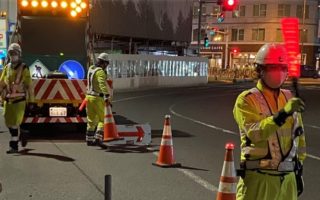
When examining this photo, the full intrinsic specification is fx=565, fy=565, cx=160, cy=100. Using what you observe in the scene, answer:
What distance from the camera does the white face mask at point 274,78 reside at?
12.6ft

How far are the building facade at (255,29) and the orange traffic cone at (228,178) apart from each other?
226 feet

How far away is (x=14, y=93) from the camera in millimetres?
9953

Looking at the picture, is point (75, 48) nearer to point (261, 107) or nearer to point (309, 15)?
point (261, 107)

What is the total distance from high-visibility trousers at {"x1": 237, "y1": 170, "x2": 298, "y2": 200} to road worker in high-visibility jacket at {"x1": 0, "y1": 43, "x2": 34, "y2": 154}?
21.8 feet

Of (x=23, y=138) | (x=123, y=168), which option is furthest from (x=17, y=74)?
(x=123, y=168)

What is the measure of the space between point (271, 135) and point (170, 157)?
5.27m

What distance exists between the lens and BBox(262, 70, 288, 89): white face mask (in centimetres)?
384

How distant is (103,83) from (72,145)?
56.2 inches

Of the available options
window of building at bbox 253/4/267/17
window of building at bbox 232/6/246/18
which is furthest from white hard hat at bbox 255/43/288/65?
window of building at bbox 232/6/246/18

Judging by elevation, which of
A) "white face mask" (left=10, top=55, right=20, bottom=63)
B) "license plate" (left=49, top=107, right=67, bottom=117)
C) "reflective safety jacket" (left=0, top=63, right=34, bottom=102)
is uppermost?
"white face mask" (left=10, top=55, right=20, bottom=63)

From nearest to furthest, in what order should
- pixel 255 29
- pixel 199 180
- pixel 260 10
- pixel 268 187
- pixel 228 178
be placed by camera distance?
1. pixel 268 187
2. pixel 228 178
3. pixel 199 180
4. pixel 260 10
5. pixel 255 29

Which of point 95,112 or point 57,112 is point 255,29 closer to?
point 57,112

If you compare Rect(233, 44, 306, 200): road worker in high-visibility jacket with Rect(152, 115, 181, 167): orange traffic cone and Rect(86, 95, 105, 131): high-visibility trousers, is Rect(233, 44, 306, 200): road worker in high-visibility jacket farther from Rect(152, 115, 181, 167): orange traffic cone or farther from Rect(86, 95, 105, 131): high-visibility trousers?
Rect(86, 95, 105, 131): high-visibility trousers

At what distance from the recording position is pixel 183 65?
39.5 meters
